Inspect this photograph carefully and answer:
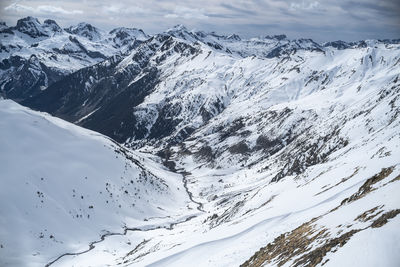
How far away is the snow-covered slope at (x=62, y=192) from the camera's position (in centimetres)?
8238

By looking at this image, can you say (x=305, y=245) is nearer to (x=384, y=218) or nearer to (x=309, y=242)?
(x=309, y=242)

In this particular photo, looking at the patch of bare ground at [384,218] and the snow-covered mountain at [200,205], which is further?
the snow-covered mountain at [200,205]

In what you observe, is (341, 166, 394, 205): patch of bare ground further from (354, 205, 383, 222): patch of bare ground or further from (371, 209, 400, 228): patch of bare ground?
(371, 209, 400, 228): patch of bare ground

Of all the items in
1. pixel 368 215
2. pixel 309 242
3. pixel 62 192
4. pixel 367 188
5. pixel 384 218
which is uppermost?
pixel 384 218

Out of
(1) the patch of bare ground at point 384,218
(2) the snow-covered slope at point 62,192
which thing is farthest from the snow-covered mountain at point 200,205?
(2) the snow-covered slope at point 62,192

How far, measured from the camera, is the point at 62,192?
333 feet

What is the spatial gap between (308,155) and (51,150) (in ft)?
282

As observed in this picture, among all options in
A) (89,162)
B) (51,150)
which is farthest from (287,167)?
(51,150)

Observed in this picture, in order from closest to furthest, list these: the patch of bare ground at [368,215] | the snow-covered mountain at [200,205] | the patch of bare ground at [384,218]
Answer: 1. the patch of bare ground at [384,218]
2. the patch of bare ground at [368,215]
3. the snow-covered mountain at [200,205]

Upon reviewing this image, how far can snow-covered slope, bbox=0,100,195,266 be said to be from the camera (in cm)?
8238

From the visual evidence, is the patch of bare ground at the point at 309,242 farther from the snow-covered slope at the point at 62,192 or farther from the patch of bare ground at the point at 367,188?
the snow-covered slope at the point at 62,192

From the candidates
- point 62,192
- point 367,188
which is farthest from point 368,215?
point 62,192

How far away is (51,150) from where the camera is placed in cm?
11556

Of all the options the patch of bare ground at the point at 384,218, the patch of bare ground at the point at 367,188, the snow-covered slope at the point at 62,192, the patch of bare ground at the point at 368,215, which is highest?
the patch of bare ground at the point at 384,218
